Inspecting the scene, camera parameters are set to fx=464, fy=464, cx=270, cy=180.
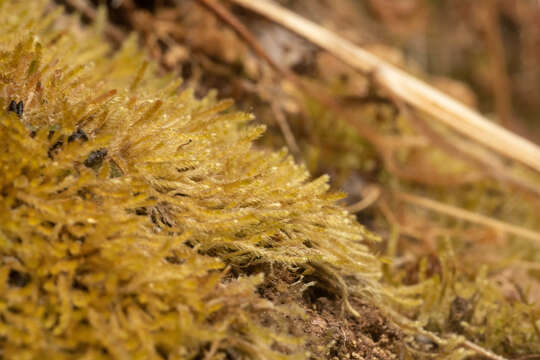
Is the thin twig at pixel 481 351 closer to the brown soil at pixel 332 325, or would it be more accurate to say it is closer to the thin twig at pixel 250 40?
the brown soil at pixel 332 325

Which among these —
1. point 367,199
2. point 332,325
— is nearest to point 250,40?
point 367,199

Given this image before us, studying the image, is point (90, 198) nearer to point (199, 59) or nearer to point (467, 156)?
point (199, 59)

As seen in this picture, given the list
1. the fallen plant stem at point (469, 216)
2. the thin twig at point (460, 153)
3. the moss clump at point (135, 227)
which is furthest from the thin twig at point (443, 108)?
the moss clump at point (135, 227)

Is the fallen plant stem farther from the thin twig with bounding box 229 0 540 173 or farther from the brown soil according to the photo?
the brown soil

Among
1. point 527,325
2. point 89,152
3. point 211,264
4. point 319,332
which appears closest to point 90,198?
point 89,152

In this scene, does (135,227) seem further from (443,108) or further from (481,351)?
(443,108)
